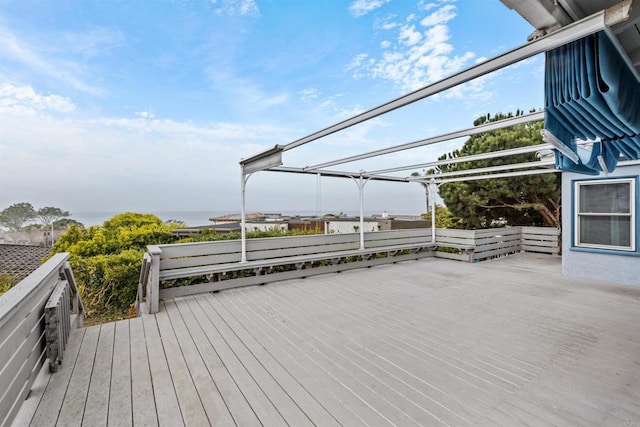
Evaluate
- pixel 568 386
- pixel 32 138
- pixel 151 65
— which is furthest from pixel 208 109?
pixel 568 386

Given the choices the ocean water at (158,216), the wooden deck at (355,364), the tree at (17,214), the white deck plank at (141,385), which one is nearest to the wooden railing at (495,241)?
the ocean water at (158,216)

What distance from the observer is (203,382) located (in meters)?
1.96

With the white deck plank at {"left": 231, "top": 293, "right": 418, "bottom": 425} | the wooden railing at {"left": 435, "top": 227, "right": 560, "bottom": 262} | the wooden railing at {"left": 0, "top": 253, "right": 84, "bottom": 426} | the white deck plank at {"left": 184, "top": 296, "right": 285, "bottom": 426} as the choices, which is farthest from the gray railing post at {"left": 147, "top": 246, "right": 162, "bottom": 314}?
the wooden railing at {"left": 435, "top": 227, "right": 560, "bottom": 262}

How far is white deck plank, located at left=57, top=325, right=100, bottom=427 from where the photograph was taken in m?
1.63

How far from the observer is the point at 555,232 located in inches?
287

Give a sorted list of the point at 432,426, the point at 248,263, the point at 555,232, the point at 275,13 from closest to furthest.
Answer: the point at 432,426, the point at 248,263, the point at 275,13, the point at 555,232

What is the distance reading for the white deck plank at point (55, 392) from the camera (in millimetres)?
1608

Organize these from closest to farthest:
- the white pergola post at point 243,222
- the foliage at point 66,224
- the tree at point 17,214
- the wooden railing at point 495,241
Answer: the white pergola post at point 243,222
the wooden railing at point 495,241
the foliage at point 66,224
the tree at point 17,214

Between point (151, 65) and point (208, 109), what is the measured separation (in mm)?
1831

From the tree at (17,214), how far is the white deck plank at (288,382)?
25.1 m

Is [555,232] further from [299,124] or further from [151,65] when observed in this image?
[151,65]

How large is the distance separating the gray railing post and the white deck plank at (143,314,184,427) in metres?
0.51

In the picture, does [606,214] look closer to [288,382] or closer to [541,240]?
[541,240]

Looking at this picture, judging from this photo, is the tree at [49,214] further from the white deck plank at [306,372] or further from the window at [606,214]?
the window at [606,214]
